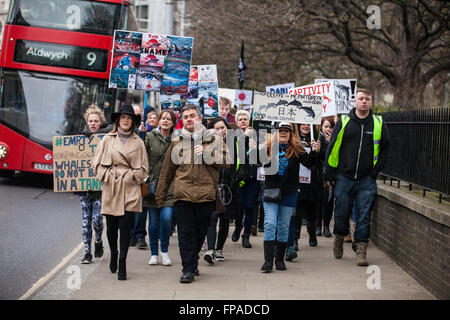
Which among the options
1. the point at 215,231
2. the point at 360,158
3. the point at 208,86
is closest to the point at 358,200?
the point at 360,158

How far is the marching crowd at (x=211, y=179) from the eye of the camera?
7414mm

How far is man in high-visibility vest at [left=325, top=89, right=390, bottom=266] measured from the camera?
27.8 ft

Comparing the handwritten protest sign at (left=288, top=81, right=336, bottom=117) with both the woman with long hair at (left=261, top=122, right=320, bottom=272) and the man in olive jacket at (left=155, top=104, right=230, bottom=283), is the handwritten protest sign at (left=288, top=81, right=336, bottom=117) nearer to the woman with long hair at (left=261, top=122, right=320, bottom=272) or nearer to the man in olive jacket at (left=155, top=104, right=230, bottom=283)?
the woman with long hair at (left=261, top=122, right=320, bottom=272)

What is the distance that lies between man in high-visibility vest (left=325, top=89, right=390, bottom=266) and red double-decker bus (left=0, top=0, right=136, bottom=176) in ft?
27.5

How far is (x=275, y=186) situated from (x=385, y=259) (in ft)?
6.29

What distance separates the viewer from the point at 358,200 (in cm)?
863

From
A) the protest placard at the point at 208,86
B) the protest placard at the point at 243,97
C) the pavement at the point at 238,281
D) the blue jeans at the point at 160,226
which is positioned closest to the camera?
the pavement at the point at 238,281

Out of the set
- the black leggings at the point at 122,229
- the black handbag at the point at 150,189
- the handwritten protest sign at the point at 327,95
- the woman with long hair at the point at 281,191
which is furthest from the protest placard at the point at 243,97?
the black leggings at the point at 122,229

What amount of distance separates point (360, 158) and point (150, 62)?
3.92 metres

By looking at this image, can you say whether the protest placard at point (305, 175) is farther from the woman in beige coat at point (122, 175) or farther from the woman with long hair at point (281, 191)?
the woman in beige coat at point (122, 175)

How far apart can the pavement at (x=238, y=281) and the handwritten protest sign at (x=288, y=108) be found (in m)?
1.76

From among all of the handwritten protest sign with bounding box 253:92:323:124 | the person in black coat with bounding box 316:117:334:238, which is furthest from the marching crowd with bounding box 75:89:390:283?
the person in black coat with bounding box 316:117:334:238

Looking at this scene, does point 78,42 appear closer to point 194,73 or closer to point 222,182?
point 194,73

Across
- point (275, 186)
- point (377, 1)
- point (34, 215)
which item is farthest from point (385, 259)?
point (377, 1)
